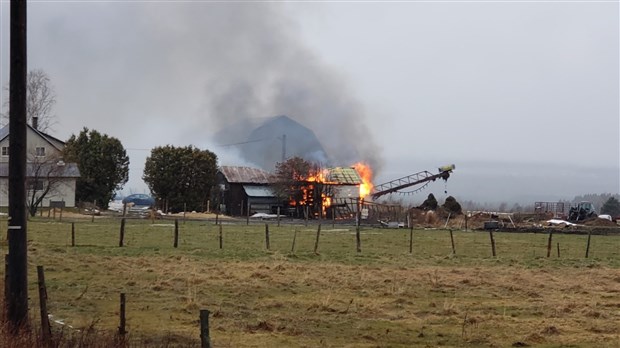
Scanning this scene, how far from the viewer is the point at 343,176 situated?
78.7 meters

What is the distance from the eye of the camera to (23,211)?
882 centimetres

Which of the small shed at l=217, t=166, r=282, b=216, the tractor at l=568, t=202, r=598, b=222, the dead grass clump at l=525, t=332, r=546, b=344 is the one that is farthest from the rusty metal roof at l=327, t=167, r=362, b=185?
the dead grass clump at l=525, t=332, r=546, b=344

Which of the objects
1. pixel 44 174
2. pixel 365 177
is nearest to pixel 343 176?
pixel 365 177

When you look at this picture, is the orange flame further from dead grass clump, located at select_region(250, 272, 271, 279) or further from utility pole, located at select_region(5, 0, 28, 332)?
utility pole, located at select_region(5, 0, 28, 332)

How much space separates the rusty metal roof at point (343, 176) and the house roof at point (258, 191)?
21.2 feet

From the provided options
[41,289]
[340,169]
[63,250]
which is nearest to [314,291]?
[41,289]

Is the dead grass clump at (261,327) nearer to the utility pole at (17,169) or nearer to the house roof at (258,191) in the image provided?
the utility pole at (17,169)

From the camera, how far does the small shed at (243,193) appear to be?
74.6 metres

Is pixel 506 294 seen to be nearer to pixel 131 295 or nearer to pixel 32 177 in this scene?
pixel 131 295

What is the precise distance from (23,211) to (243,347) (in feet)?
11.4

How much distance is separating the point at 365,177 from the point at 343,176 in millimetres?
5388

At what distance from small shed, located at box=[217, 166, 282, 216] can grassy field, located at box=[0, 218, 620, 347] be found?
48553mm

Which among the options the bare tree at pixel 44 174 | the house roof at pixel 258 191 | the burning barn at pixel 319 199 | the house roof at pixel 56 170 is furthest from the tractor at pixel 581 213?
the bare tree at pixel 44 174

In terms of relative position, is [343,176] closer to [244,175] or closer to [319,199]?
[319,199]
